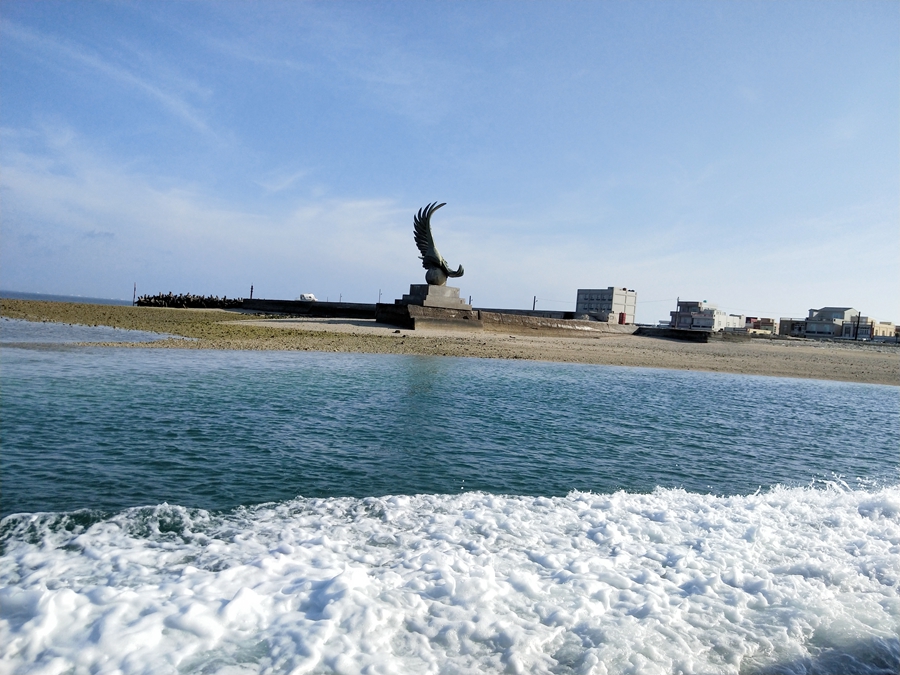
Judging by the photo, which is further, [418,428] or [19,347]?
[19,347]

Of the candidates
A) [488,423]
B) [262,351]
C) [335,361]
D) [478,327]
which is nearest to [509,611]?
[488,423]

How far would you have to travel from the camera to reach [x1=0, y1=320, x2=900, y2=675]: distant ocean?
2791mm

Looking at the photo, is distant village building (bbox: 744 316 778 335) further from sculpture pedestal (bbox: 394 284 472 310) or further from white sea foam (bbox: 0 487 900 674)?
white sea foam (bbox: 0 487 900 674)

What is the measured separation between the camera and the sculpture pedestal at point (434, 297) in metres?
26.9

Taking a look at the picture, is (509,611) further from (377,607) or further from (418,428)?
(418,428)

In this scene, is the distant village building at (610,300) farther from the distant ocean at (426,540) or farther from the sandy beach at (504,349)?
the distant ocean at (426,540)

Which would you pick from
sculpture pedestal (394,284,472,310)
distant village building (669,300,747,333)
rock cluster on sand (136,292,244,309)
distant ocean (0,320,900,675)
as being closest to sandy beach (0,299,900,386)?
sculpture pedestal (394,284,472,310)

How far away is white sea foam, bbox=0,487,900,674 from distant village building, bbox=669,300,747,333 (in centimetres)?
6989

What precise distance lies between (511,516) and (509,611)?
141cm

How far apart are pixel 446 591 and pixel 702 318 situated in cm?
7773

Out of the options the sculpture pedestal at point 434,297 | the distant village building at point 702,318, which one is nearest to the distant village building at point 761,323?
the distant village building at point 702,318

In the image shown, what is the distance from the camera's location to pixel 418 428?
732cm

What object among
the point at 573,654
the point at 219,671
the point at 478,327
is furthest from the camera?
the point at 478,327

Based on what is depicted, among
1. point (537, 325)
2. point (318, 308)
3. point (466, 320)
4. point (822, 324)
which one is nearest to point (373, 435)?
point (466, 320)
